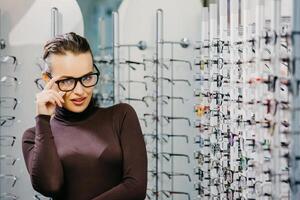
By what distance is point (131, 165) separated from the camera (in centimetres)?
Answer: 165

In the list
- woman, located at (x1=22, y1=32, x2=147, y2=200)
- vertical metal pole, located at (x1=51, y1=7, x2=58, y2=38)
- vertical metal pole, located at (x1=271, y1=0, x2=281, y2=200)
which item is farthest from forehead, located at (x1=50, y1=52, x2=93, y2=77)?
vertical metal pole, located at (x1=51, y1=7, x2=58, y2=38)

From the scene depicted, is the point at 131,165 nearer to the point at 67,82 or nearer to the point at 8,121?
the point at 67,82

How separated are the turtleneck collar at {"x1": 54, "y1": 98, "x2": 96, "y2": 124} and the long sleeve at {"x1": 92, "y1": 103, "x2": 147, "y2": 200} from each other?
0.35ft

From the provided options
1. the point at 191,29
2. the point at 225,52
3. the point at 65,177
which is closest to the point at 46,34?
the point at 191,29

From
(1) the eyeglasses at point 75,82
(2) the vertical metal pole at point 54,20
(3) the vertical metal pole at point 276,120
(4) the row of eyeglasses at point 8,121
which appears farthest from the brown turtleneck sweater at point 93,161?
(4) the row of eyeglasses at point 8,121

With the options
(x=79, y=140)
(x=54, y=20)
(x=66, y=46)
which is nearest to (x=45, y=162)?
(x=79, y=140)

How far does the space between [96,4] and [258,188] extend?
1670 mm

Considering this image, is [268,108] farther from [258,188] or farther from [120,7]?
[120,7]

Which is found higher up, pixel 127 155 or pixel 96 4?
pixel 96 4

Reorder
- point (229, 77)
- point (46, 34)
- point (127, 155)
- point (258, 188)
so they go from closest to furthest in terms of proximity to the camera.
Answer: point (127, 155)
point (258, 188)
point (229, 77)
point (46, 34)

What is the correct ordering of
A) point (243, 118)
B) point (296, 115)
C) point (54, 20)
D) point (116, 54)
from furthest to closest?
point (116, 54) → point (54, 20) → point (243, 118) → point (296, 115)

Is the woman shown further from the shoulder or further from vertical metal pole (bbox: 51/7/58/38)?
vertical metal pole (bbox: 51/7/58/38)

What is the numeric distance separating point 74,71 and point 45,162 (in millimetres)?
278

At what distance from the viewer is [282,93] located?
5.93ft
